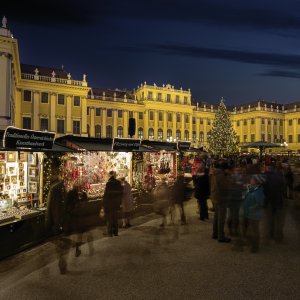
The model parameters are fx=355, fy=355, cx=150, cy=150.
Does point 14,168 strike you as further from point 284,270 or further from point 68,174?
point 284,270

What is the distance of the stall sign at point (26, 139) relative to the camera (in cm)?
809

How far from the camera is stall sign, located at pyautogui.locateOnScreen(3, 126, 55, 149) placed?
318 inches

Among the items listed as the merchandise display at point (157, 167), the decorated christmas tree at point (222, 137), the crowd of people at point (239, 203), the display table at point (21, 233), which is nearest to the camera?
the display table at point (21, 233)

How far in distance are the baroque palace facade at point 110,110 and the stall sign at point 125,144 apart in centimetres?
2133

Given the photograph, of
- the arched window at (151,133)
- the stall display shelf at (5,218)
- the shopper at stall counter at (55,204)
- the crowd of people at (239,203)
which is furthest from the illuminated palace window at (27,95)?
the shopper at stall counter at (55,204)

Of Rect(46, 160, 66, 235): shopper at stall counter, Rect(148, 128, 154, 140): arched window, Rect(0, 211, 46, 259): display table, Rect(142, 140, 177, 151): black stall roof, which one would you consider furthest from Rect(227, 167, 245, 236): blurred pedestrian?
Rect(148, 128, 154, 140): arched window

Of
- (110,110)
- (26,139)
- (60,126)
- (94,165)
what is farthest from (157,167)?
(110,110)

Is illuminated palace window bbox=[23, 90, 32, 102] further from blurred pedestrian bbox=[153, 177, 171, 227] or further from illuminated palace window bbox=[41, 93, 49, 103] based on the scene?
blurred pedestrian bbox=[153, 177, 171, 227]

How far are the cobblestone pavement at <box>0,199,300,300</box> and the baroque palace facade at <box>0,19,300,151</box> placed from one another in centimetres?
2676

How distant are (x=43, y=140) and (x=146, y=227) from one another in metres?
3.80

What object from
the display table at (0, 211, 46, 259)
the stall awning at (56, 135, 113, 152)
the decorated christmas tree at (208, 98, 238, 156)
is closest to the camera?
the display table at (0, 211, 46, 259)

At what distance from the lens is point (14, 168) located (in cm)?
990

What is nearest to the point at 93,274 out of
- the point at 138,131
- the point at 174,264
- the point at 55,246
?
the point at 174,264

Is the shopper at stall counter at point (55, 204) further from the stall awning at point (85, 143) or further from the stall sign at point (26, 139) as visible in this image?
the stall awning at point (85, 143)
